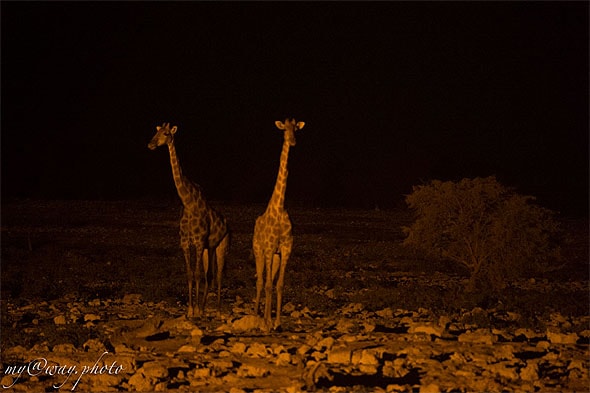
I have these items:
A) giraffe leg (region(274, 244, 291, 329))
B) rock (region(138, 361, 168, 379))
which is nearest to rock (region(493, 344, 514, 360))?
giraffe leg (region(274, 244, 291, 329))

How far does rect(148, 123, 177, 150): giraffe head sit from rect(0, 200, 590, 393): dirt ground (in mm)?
3138

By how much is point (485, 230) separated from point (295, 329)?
8.56m

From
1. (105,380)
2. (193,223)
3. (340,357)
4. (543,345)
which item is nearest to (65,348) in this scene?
(105,380)

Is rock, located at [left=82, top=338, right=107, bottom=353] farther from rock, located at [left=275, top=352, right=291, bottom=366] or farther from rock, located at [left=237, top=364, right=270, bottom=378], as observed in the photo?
rock, located at [left=275, top=352, right=291, bottom=366]

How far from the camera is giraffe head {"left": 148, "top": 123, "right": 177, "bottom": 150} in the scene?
40.8 ft

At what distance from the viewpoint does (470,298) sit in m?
15.2

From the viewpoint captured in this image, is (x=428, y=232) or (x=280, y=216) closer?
(x=280, y=216)

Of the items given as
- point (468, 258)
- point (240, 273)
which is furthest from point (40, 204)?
point (468, 258)

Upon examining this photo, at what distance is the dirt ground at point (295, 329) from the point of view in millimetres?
8164

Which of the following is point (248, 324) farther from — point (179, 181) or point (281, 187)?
point (179, 181)

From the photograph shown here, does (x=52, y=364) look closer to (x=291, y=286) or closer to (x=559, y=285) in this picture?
(x=291, y=286)

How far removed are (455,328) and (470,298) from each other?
4064 mm

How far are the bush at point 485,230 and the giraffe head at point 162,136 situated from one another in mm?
8503

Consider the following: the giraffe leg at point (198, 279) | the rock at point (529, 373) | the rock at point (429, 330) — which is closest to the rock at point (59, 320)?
the giraffe leg at point (198, 279)
